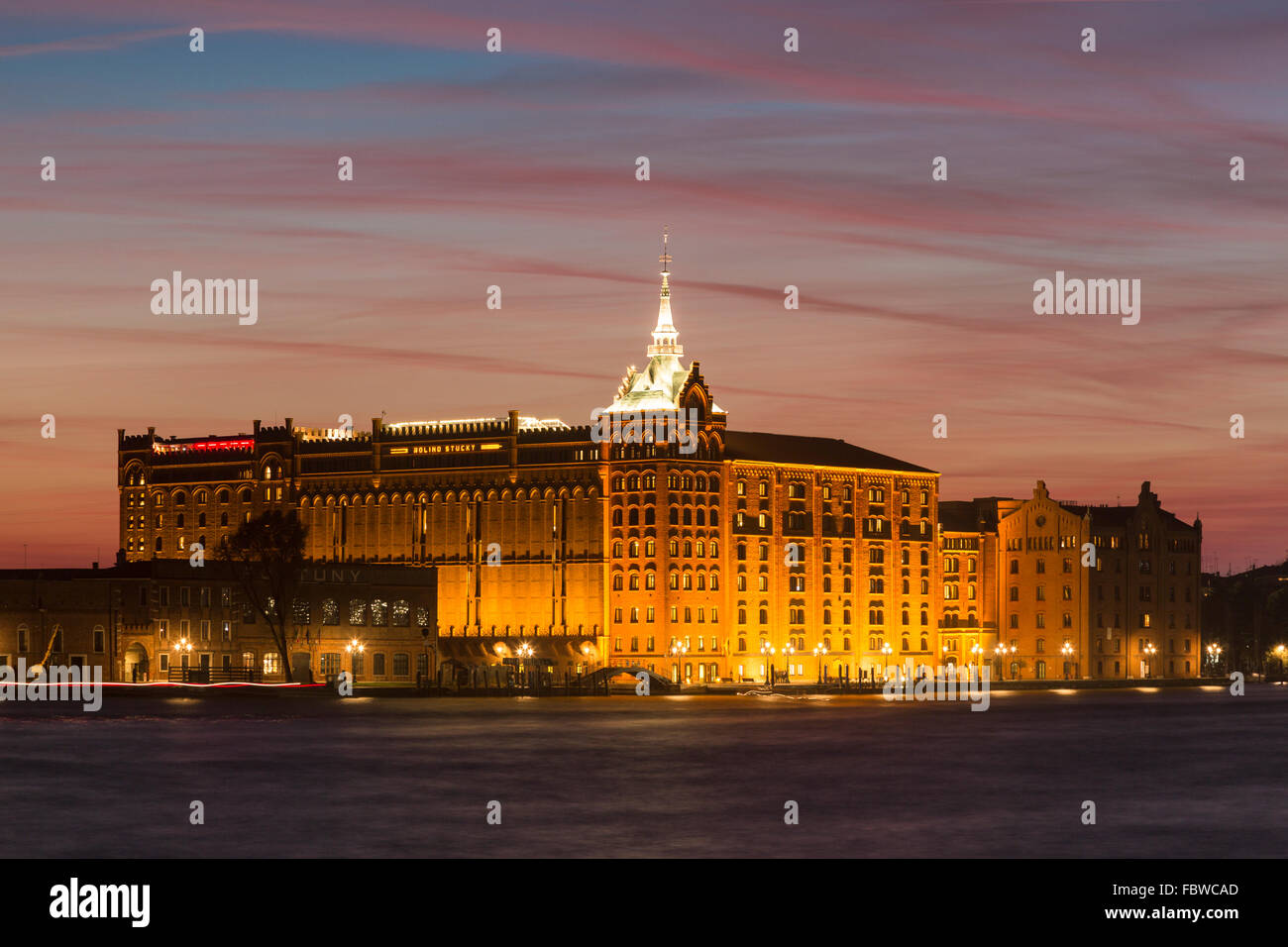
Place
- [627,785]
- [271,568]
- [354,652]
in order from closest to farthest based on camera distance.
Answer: [627,785]
[271,568]
[354,652]

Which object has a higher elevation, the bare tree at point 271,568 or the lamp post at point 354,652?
the bare tree at point 271,568

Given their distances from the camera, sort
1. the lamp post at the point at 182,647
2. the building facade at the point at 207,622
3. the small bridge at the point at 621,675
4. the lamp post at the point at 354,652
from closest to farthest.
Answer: the building facade at the point at 207,622
the lamp post at the point at 182,647
the lamp post at the point at 354,652
the small bridge at the point at 621,675

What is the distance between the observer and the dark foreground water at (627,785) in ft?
217

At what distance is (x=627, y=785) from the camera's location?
279 feet

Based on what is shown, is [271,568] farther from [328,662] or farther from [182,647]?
[328,662]

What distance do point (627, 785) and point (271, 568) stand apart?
9782 cm

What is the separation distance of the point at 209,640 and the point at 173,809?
104945 millimetres

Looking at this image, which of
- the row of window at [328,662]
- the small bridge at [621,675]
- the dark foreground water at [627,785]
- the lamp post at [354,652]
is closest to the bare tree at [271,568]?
the row of window at [328,662]

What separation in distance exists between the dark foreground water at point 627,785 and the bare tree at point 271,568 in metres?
30.3

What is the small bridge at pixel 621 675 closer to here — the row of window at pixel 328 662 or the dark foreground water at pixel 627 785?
the row of window at pixel 328 662

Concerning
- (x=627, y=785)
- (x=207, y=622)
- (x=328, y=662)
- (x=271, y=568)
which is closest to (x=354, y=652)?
(x=328, y=662)
